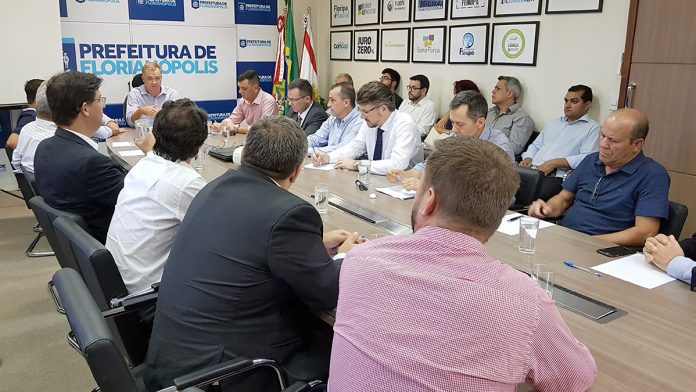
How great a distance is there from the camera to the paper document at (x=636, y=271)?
192 centimetres

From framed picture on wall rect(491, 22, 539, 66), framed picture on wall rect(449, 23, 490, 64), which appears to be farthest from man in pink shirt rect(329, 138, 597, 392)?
framed picture on wall rect(449, 23, 490, 64)

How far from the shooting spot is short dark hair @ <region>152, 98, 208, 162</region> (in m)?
2.25

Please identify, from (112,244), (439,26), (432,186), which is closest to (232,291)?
(432,186)

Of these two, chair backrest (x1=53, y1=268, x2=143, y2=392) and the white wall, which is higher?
the white wall

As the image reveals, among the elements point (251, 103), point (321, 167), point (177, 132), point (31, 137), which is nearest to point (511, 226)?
point (177, 132)

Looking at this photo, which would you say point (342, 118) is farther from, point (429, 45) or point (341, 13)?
point (341, 13)

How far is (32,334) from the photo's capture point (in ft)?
10.3

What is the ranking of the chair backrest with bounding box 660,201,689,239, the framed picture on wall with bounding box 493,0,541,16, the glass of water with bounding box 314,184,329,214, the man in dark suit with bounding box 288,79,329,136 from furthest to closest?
1. the man in dark suit with bounding box 288,79,329,136
2. the framed picture on wall with bounding box 493,0,541,16
3. the glass of water with bounding box 314,184,329,214
4. the chair backrest with bounding box 660,201,689,239

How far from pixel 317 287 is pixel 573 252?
115 centimetres

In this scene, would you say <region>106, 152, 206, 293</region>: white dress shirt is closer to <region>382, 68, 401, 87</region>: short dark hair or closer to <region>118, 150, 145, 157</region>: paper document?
<region>118, 150, 145, 157</region>: paper document

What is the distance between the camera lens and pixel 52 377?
8.85ft

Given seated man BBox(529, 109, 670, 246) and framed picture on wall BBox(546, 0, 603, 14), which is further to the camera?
framed picture on wall BBox(546, 0, 603, 14)

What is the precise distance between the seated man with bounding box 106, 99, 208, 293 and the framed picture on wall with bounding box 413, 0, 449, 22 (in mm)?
4536

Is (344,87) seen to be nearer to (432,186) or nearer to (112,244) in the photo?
(112,244)
